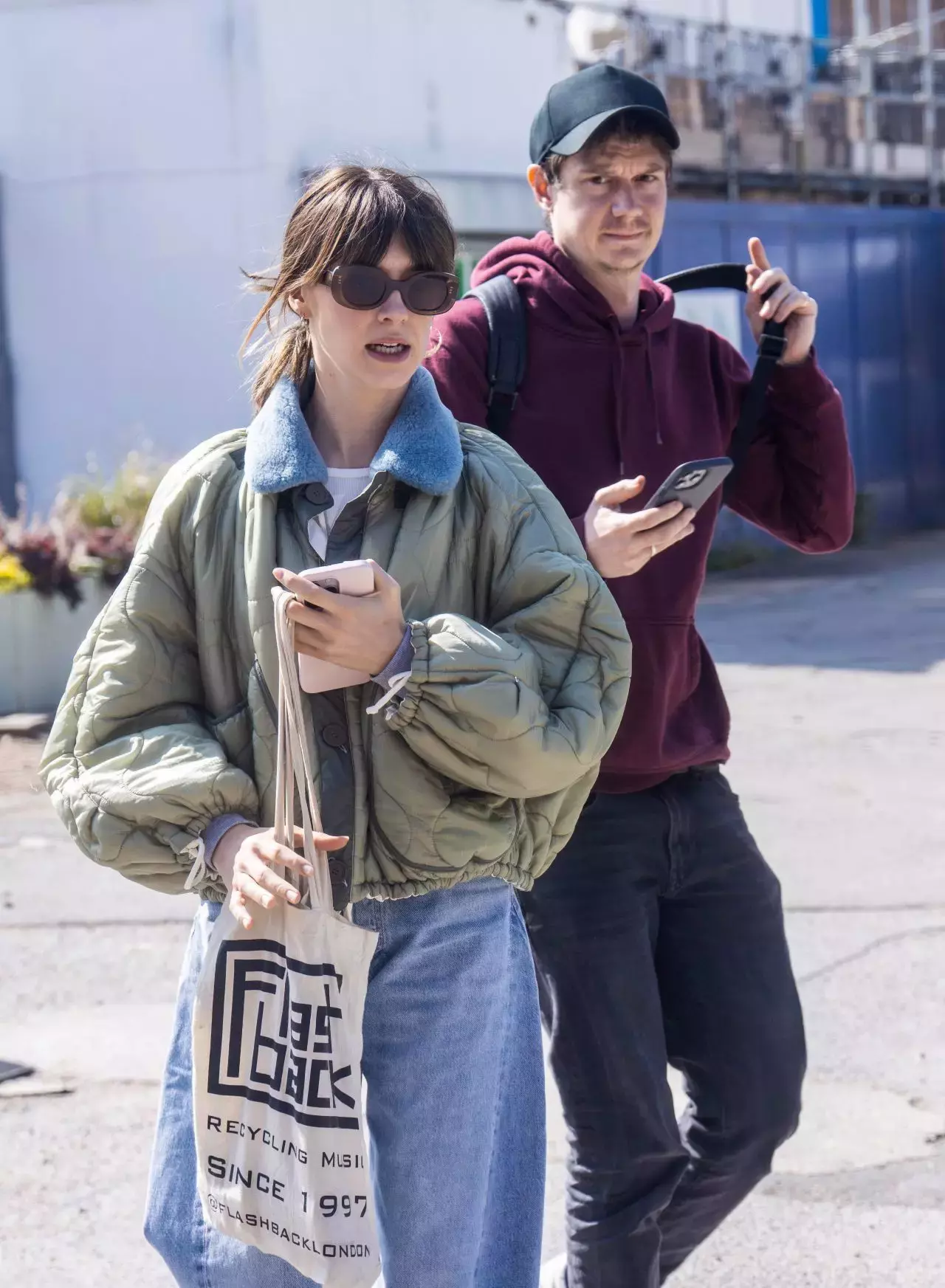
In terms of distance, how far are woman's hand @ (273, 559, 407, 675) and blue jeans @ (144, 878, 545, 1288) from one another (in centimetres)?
36

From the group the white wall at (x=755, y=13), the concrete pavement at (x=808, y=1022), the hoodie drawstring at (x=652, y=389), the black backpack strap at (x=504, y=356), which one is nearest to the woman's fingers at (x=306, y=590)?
the black backpack strap at (x=504, y=356)

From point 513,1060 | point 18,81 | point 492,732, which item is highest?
point 18,81

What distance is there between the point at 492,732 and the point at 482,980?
1.29 ft

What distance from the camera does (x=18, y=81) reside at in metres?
14.0

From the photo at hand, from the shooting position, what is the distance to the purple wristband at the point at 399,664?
2.12 m

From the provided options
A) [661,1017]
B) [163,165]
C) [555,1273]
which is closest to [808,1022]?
[555,1273]

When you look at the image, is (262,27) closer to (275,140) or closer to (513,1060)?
(275,140)

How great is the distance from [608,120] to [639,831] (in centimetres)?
119

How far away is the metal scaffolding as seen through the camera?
16219 mm

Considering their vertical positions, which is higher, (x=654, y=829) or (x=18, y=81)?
(x=18, y=81)

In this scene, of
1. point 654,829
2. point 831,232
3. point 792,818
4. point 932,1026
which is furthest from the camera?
point 831,232

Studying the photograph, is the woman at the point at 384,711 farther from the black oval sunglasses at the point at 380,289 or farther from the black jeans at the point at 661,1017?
the black jeans at the point at 661,1017

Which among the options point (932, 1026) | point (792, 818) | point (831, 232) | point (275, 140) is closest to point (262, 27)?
point (275, 140)

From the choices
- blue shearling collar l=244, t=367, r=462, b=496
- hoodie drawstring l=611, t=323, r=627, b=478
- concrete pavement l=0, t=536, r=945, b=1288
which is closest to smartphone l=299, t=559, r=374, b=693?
blue shearling collar l=244, t=367, r=462, b=496
